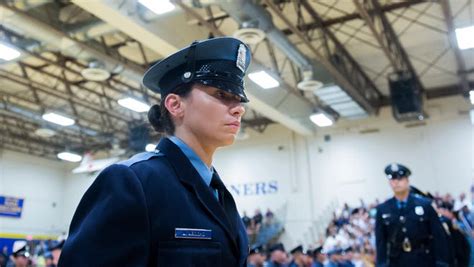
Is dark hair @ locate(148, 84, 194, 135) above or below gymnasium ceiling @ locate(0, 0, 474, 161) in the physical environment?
below

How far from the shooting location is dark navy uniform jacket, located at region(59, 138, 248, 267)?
96 centimetres

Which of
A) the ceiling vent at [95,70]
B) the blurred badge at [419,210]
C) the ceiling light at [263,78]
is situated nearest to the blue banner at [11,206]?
the ceiling vent at [95,70]

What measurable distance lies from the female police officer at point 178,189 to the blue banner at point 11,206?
20.8 metres

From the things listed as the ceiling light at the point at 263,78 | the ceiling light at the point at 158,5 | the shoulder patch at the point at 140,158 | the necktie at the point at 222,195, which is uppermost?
the ceiling light at the point at 263,78

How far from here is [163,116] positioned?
4.45 feet

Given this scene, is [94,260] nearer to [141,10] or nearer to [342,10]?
[141,10]

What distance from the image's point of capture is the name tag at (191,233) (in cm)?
102

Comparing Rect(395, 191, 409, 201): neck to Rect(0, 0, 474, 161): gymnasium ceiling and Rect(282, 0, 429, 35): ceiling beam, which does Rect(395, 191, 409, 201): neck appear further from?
Rect(282, 0, 429, 35): ceiling beam

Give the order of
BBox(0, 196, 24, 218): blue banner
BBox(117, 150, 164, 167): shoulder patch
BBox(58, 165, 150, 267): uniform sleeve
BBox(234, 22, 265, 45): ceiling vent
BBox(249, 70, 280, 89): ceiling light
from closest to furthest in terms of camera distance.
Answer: BBox(58, 165, 150, 267): uniform sleeve → BBox(117, 150, 164, 167): shoulder patch → BBox(234, 22, 265, 45): ceiling vent → BBox(249, 70, 280, 89): ceiling light → BBox(0, 196, 24, 218): blue banner

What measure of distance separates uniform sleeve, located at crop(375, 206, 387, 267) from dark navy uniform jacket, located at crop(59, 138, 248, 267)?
326 centimetres

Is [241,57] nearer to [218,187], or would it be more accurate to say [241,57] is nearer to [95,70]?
[218,187]

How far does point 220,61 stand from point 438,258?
128 inches

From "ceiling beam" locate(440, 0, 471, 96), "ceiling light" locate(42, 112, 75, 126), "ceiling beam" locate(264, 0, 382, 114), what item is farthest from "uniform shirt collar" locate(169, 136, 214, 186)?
"ceiling light" locate(42, 112, 75, 126)

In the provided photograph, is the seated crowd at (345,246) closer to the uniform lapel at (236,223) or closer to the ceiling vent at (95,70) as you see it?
the uniform lapel at (236,223)
